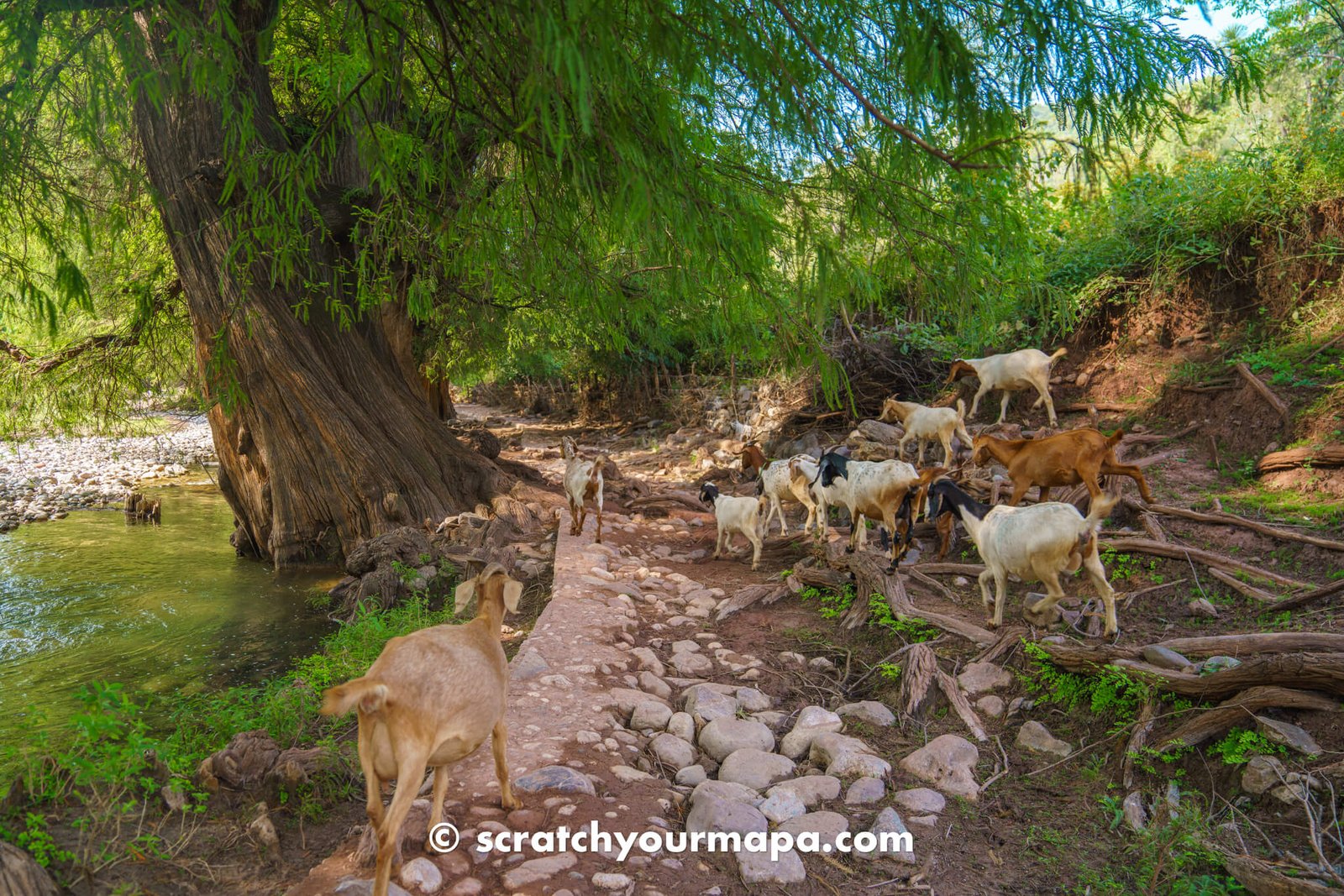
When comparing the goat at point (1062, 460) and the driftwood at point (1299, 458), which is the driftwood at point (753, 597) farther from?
the driftwood at point (1299, 458)

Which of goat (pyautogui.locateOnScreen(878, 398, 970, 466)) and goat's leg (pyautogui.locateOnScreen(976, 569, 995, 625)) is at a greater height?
goat (pyautogui.locateOnScreen(878, 398, 970, 466))

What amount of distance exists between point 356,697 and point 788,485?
6173 millimetres

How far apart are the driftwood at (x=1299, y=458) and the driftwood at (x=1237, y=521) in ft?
3.23

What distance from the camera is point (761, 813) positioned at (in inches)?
130

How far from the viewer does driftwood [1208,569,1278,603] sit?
15.0 feet

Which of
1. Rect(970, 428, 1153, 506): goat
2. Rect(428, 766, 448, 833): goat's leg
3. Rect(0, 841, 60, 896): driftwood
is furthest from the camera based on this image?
Rect(970, 428, 1153, 506): goat

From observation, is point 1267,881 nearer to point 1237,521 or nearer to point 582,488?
point 1237,521

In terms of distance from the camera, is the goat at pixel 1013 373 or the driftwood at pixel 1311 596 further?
the goat at pixel 1013 373

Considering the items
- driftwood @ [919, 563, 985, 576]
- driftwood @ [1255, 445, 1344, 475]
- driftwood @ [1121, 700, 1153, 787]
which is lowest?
driftwood @ [1121, 700, 1153, 787]

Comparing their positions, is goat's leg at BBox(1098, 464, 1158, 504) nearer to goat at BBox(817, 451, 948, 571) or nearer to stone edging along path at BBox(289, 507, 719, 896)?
goat at BBox(817, 451, 948, 571)

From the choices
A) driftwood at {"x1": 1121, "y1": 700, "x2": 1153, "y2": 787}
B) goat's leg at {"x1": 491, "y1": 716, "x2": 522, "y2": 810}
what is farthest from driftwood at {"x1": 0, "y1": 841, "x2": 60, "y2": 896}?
driftwood at {"x1": 1121, "y1": 700, "x2": 1153, "y2": 787}

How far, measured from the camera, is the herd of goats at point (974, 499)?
4336 millimetres

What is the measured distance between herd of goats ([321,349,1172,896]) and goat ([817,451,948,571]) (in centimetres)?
1

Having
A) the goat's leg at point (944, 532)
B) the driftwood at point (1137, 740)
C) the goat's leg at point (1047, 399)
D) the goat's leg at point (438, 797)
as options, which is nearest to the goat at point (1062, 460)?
the goat's leg at point (944, 532)
